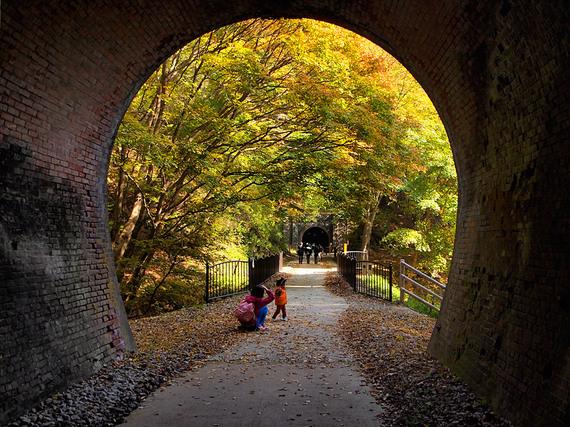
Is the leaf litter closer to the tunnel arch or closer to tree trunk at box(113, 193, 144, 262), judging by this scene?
tree trunk at box(113, 193, 144, 262)

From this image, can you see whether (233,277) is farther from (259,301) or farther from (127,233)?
(259,301)

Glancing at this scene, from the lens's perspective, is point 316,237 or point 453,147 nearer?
point 453,147

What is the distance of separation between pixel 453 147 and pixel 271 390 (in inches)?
163

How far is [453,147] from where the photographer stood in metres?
6.02

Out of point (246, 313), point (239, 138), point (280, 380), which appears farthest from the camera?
point (239, 138)

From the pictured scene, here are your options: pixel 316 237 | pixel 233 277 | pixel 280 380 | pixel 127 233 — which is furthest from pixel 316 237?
pixel 280 380

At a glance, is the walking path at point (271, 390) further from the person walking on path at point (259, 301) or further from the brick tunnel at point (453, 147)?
the brick tunnel at point (453, 147)

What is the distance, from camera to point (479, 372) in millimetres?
4402

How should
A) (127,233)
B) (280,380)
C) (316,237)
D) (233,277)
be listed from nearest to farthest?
(280,380)
(127,233)
(233,277)
(316,237)

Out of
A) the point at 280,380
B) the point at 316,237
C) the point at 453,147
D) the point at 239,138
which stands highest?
the point at 239,138

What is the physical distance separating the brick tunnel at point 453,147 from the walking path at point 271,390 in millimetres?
1201

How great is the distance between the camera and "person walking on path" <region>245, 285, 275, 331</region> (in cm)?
838

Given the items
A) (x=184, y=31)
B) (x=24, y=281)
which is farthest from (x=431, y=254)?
(x=24, y=281)

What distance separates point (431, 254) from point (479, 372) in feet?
58.0
